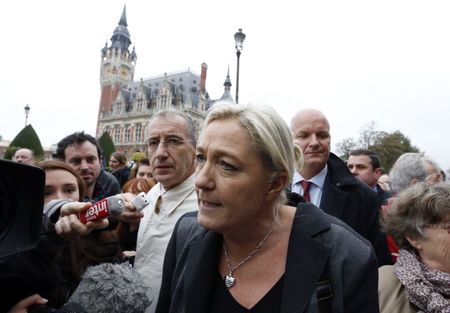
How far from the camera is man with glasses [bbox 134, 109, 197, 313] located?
2.47 meters

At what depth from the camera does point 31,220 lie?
1.44 metres

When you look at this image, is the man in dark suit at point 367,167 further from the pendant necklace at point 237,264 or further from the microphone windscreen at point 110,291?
the microphone windscreen at point 110,291

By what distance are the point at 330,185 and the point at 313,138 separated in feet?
1.51

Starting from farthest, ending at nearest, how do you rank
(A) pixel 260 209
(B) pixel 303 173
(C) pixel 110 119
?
1. (C) pixel 110 119
2. (B) pixel 303 173
3. (A) pixel 260 209

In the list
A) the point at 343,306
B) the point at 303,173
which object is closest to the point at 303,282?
the point at 343,306

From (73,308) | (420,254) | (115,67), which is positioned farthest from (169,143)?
(115,67)

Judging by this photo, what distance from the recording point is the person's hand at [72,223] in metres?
1.60

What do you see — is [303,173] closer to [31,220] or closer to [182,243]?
[182,243]

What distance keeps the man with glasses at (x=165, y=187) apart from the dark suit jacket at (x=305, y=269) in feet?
1.95

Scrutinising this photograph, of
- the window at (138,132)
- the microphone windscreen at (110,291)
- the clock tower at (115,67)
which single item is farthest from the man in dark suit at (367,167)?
the clock tower at (115,67)

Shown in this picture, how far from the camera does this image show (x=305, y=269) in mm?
1546

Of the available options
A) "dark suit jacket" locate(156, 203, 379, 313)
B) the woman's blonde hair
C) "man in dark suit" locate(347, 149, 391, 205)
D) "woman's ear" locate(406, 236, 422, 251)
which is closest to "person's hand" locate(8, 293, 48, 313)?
"dark suit jacket" locate(156, 203, 379, 313)

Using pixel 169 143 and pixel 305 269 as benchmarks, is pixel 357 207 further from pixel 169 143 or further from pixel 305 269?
pixel 305 269

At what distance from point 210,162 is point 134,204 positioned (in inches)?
22.1
